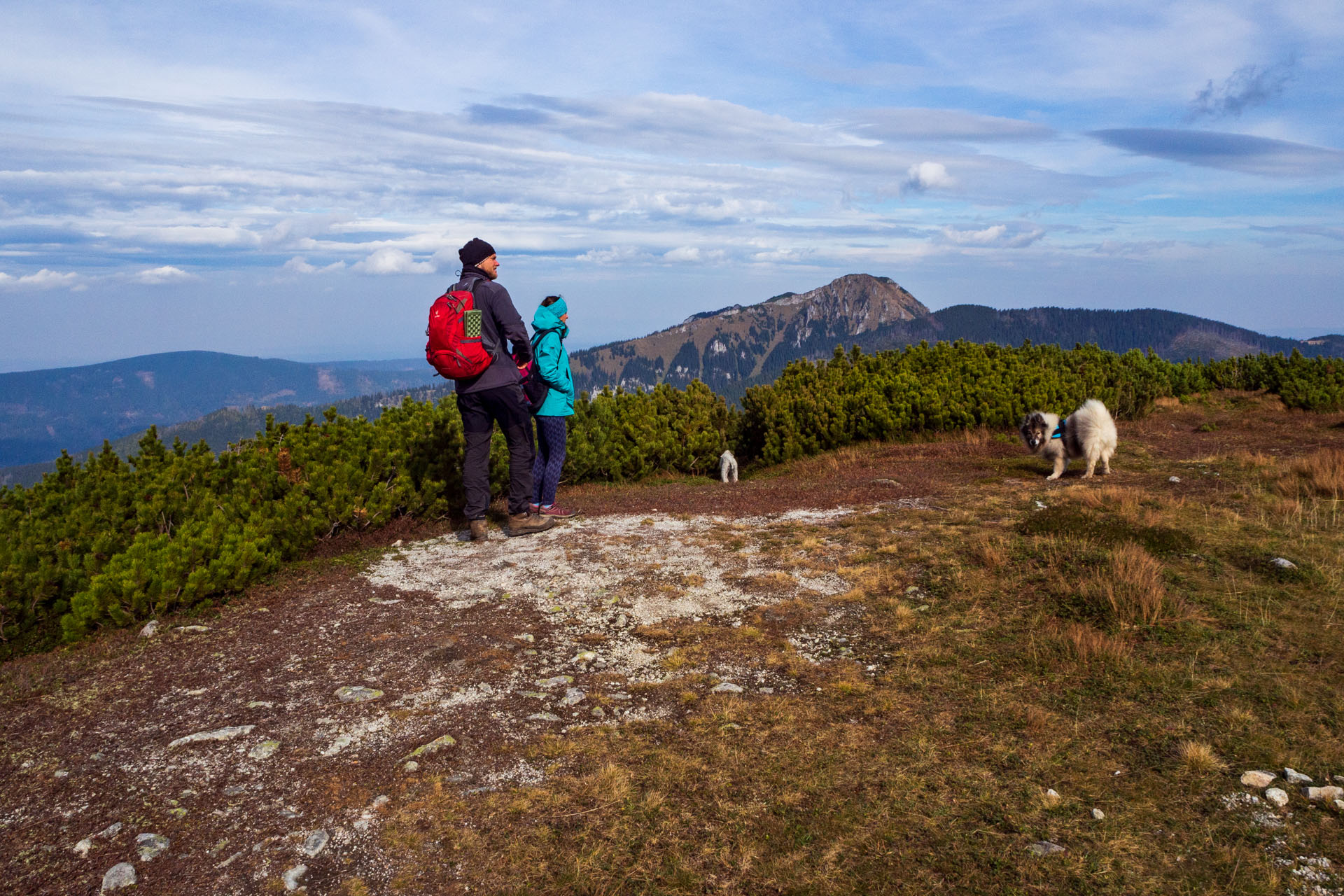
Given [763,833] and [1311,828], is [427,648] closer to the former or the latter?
[763,833]

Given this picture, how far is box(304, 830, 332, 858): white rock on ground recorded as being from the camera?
11.2ft

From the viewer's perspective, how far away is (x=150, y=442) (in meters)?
8.88

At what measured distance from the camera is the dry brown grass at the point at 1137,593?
570 cm

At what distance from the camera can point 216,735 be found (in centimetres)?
444

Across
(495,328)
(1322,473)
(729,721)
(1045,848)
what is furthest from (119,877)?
(1322,473)

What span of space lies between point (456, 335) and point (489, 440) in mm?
1264

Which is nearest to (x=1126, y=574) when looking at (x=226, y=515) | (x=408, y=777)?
(x=408, y=777)

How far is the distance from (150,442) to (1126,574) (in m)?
10.5

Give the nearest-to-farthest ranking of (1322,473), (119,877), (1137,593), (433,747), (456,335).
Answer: (119,877) < (433,747) < (1137,593) < (456,335) < (1322,473)

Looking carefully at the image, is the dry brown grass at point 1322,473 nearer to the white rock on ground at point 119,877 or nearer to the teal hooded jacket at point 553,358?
the teal hooded jacket at point 553,358

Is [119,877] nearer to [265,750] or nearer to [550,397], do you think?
[265,750]

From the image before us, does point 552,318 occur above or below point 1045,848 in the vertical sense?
above

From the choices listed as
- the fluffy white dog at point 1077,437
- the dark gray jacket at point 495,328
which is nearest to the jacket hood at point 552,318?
the dark gray jacket at point 495,328

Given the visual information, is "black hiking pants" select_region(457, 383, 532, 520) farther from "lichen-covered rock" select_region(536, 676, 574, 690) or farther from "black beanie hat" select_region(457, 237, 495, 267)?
"lichen-covered rock" select_region(536, 676, 574, 690)
